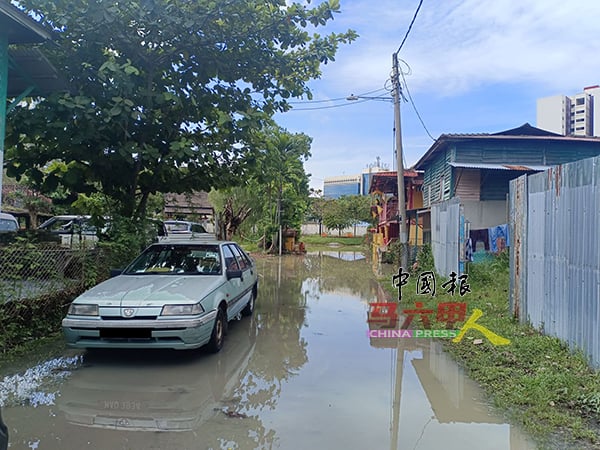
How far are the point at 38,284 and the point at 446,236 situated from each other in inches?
356

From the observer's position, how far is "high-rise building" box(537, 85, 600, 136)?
2377 centimetres

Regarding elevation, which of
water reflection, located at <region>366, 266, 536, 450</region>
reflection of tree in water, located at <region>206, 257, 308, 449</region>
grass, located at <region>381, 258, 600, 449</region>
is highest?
grass, located at <region>381, 258, 600, 449</region>

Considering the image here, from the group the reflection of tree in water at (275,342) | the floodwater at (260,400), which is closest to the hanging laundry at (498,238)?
the reflection of tree in water at (275,342)

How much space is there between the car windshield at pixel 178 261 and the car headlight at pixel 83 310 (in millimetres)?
1343

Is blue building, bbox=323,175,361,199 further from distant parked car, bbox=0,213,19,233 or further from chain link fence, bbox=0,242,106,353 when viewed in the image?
chain link fence, bbox=0,242,106,353

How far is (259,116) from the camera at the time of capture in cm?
787

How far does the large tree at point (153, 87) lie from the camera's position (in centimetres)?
695

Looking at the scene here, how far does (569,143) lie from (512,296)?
32.2 ft

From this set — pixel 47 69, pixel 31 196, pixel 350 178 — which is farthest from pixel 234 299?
pixel 350 178

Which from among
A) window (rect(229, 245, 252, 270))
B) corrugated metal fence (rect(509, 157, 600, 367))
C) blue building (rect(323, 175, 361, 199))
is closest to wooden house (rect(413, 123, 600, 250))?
corrugated metal fence (rect(509, 157, 600, 367))

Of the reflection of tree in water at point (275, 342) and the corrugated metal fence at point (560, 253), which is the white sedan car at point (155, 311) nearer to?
the reflection of tree in water at point (275, 342)

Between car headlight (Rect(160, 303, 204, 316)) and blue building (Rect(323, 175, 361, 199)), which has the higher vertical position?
blue building (Rect(323, 175, 361, 199))

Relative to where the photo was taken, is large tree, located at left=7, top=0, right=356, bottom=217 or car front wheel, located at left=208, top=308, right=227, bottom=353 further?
large tree, located at left=7, top=0, right=356, bottom=217

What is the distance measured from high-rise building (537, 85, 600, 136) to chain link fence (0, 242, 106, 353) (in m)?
24.2
